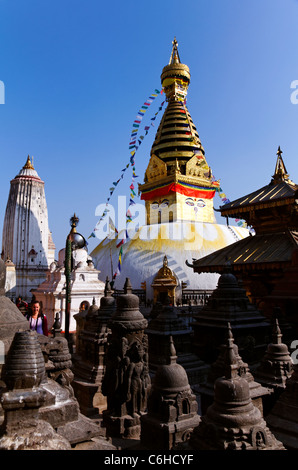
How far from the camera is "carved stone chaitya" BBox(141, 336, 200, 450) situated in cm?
374

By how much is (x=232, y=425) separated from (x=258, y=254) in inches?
315

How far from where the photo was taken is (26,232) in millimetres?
→ 24141

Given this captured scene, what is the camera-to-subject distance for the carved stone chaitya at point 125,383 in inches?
181

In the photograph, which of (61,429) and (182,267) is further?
(182,267)

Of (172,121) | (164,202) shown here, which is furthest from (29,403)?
(172,121)

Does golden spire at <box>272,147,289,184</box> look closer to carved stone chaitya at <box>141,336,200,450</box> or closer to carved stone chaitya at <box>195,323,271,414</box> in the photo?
carved stone chaitya at <box>195,323,271,414</box>

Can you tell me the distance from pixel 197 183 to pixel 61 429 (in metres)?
26.1

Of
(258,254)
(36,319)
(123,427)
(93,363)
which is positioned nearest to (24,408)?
(123,427)

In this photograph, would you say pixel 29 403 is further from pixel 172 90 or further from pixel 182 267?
pixel 172 90

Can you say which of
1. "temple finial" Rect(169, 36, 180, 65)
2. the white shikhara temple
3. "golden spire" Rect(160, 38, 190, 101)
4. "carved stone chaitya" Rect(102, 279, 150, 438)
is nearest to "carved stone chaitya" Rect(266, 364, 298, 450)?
"carved stone chaitya" Rect(102, 279, 150, 438)

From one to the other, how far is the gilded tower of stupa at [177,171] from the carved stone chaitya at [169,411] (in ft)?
74.4

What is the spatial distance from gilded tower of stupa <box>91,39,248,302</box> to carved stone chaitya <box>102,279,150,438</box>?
1498 cm

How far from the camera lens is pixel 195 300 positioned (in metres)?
19.2

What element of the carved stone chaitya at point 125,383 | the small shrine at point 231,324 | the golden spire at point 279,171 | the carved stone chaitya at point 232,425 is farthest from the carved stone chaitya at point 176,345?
the golden spire at point 279,171
